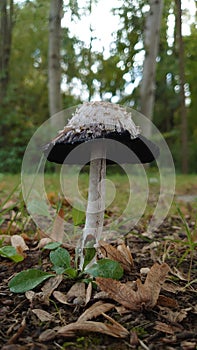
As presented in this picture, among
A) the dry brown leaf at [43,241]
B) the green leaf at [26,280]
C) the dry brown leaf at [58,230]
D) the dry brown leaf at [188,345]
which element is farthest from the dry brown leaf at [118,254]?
the dry brown leaf at [188,345]

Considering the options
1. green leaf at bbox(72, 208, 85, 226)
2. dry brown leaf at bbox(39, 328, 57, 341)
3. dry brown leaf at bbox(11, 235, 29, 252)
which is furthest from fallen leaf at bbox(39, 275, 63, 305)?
dry brown leaf at bbox(11, 235, 29, 252)

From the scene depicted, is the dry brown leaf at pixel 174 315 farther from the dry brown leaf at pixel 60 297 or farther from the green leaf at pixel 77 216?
the green leaf at pixel 77 216

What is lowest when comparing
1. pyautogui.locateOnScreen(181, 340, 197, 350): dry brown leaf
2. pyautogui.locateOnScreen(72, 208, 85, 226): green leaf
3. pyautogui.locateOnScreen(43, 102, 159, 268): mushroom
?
pyautogui.locateOnScreen(181, 340, 197, 350): dry brown leaf

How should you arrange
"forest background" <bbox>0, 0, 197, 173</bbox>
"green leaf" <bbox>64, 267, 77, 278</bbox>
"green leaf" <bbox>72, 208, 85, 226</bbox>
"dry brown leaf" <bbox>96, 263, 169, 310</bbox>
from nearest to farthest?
"dry brown leaf" <bbox>96, 263, 169, 310</bbox> < "green leaf" <bbox>64, 267, 77, 278</bbox> < "green leaf" <bbox>72, 208, 85, 226</bbox> < "forest background" <bbox>0, 0, 197, 173</bbox>

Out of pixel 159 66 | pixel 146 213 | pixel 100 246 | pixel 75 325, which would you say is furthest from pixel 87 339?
pixel 159 66

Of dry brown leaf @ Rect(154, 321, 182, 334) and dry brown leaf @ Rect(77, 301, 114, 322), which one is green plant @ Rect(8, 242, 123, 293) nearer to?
dry brown leaf @ Rect(77, 301, 114, 322)
